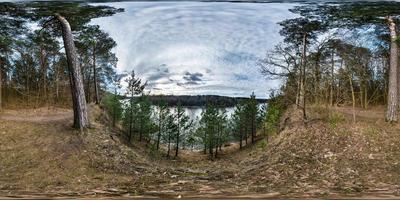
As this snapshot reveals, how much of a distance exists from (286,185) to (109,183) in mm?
566

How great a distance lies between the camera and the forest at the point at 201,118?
173 centimetres

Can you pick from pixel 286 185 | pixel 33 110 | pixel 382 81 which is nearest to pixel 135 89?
pixel 33 110

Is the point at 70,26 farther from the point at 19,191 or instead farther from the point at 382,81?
the point at 382,81

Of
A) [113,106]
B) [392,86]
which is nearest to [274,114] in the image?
[392,86]

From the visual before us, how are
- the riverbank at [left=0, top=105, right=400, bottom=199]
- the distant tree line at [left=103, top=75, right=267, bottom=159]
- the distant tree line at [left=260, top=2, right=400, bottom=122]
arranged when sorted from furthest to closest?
the distant tree line at [left=260, top=2, right=400, bottom=122], the distant tree line at [left=103, top=75, right=267, bottom=159], the riverbank at [left=0, top=105, right=400, bottom=199]

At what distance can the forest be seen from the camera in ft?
5.67

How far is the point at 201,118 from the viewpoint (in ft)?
6.25

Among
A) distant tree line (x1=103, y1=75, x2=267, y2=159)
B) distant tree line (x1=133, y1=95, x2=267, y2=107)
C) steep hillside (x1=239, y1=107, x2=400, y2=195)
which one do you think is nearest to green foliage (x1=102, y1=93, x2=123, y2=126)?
distant tree line (x1=103, y1=75, x2=267, y2=159)

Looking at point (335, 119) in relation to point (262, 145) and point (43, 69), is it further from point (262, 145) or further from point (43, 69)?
point (43, 69)

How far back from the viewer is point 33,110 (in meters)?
1.89

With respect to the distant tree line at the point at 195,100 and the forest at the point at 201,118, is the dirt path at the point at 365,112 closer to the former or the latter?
the forest at the point at 201,118

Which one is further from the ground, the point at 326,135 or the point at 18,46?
the point at 18,46

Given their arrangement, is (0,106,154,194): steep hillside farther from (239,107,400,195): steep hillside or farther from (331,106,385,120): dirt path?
(331,106,385,120): dirt path

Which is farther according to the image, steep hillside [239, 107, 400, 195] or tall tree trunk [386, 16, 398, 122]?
tall tree trunk [386, 16, 398, 122]
